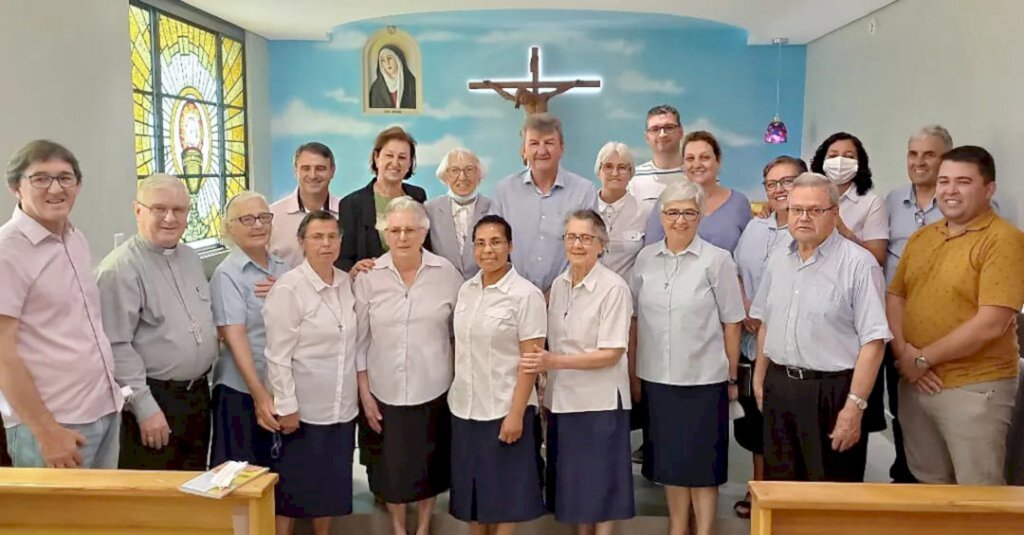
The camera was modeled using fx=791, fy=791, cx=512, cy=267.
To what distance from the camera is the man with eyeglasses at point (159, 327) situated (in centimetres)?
251

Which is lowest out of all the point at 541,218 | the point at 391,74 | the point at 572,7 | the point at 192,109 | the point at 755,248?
the point at 755,248

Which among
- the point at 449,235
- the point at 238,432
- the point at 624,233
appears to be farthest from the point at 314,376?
the point at 624,233

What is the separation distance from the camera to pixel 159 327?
8.48 feet

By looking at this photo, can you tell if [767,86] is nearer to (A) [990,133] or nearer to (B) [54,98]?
(A) [990,133]

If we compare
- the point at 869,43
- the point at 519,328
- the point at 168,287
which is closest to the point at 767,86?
the point at 869,43

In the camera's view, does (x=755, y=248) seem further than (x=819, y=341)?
Yes

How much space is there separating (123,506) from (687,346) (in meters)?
1.83

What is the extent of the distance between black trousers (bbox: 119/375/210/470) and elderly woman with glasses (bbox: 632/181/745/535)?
5.14 feet

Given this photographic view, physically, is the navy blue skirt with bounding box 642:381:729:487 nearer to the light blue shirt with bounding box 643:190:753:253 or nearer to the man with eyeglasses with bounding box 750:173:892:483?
the man with eyeglasses with bounding box 750:173:892:483

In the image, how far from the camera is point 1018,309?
2.48 m

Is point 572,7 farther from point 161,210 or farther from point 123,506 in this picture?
point 123,506

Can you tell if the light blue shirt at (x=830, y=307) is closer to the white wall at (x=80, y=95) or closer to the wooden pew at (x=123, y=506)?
the wooden pew at (x=123, y=506)

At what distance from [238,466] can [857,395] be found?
1903 millimetres

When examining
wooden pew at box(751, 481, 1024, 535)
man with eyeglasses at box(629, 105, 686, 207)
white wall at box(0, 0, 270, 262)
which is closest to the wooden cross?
white wall at box(0, 0, 270, 262)
